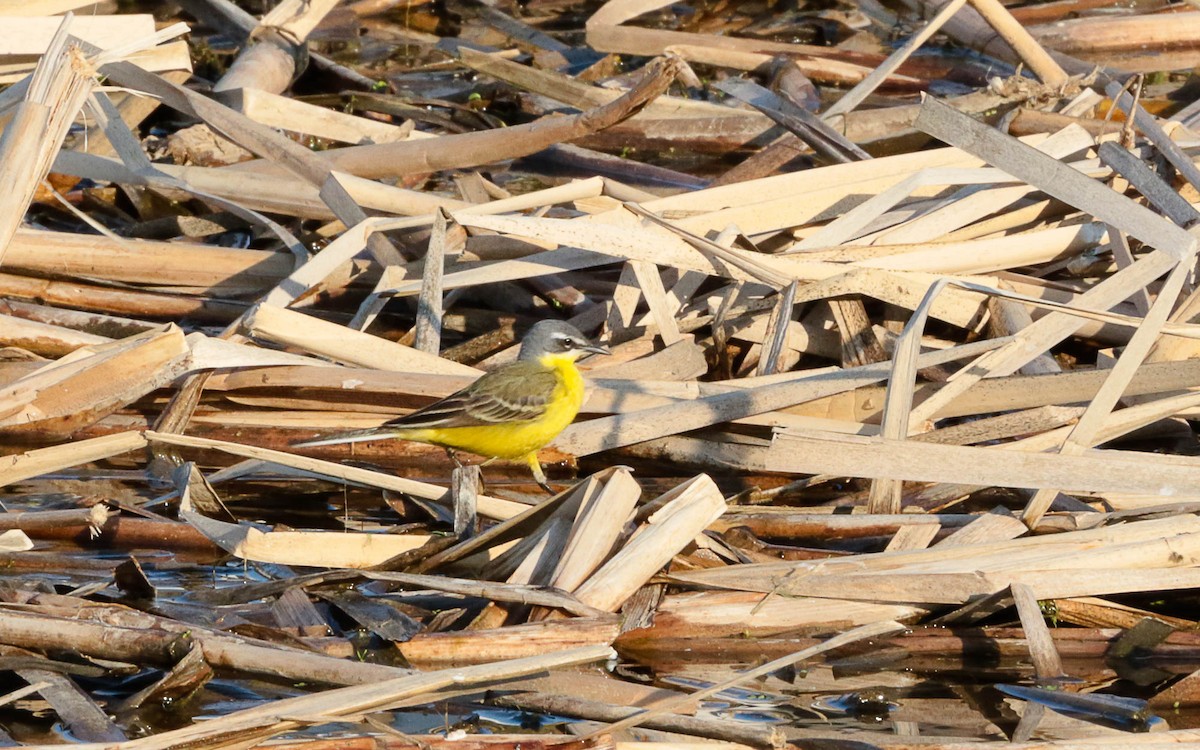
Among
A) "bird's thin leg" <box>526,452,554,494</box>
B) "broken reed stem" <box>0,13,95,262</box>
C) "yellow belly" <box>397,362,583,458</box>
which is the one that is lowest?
"bird's thin leg" <box>526,452,554,494</box>

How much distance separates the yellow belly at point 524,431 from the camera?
6520 millimetres

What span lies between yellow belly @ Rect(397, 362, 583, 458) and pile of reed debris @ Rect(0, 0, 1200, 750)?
174 mm

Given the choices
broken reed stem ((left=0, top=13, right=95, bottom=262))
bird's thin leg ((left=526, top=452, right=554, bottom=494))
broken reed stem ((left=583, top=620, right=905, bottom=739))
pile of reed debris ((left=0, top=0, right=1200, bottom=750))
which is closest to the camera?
broken reed stem ((left=583, top=620, right=905, bottom=739))

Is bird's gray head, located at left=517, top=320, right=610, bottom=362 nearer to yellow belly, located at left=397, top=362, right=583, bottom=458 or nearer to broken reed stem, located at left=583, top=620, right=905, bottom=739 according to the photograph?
yellow belly, located at left=397, top=362, right=583, bottom=458

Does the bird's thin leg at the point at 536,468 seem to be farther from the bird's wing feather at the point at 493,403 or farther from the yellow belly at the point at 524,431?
the bird's wing feather at the point at 493,403

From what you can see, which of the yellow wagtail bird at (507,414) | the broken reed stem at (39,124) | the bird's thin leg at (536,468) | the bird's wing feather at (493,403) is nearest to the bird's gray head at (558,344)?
the yellow wagtail bird at (507,414)

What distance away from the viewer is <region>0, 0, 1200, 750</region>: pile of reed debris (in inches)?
187

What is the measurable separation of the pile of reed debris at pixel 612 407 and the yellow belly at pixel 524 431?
0.17 meters

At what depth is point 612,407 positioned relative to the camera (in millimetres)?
6738

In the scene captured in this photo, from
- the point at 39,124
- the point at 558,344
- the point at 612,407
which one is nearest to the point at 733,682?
the point at 612,407

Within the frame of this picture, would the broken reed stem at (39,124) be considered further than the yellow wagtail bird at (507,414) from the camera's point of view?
No

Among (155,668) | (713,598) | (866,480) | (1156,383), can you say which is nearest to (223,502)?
(155,668)

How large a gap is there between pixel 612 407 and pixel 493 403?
1.92 feet

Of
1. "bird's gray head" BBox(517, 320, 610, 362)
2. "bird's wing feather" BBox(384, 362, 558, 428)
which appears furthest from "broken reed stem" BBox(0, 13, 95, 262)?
"bird's gray head" BBox(517, 320, 610, 362)
